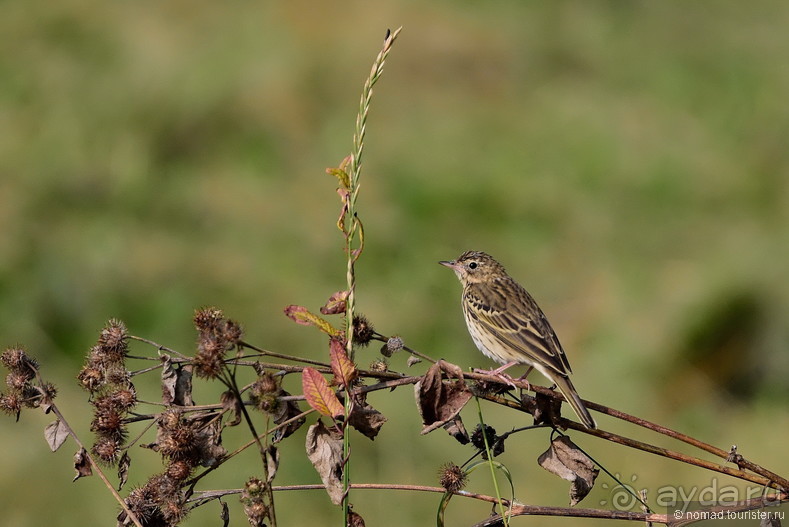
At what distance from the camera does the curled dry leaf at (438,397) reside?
2729mm

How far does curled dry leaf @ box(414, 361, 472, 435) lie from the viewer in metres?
2.73

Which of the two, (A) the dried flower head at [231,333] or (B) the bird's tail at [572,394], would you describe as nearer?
(A) the dried flower head at [231,333]

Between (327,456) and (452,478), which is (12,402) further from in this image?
Result: (452,478)

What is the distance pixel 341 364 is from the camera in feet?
8.27

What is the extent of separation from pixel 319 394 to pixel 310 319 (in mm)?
201

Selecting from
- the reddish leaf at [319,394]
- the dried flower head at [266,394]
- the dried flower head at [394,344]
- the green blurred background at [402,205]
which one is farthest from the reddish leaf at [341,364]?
the green blurred background at [402,205]

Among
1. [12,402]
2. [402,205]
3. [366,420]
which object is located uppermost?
[402,205]

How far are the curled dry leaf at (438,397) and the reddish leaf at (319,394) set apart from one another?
10.6 inches

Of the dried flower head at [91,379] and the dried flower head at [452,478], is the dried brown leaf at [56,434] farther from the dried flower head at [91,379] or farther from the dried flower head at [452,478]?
the dried flower head at [452,478]

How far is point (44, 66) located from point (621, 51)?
21.2 feet

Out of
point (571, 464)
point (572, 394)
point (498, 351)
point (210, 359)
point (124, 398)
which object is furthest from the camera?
point (498, 351)

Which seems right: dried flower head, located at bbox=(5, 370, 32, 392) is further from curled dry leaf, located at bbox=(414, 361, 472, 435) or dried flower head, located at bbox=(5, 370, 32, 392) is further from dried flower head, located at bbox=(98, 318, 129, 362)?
curled dry leaf, located at bbox=(414, 361, 472, 435)

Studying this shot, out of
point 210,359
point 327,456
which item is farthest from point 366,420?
point 210,359

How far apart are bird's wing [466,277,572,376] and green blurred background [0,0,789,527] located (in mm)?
1884
